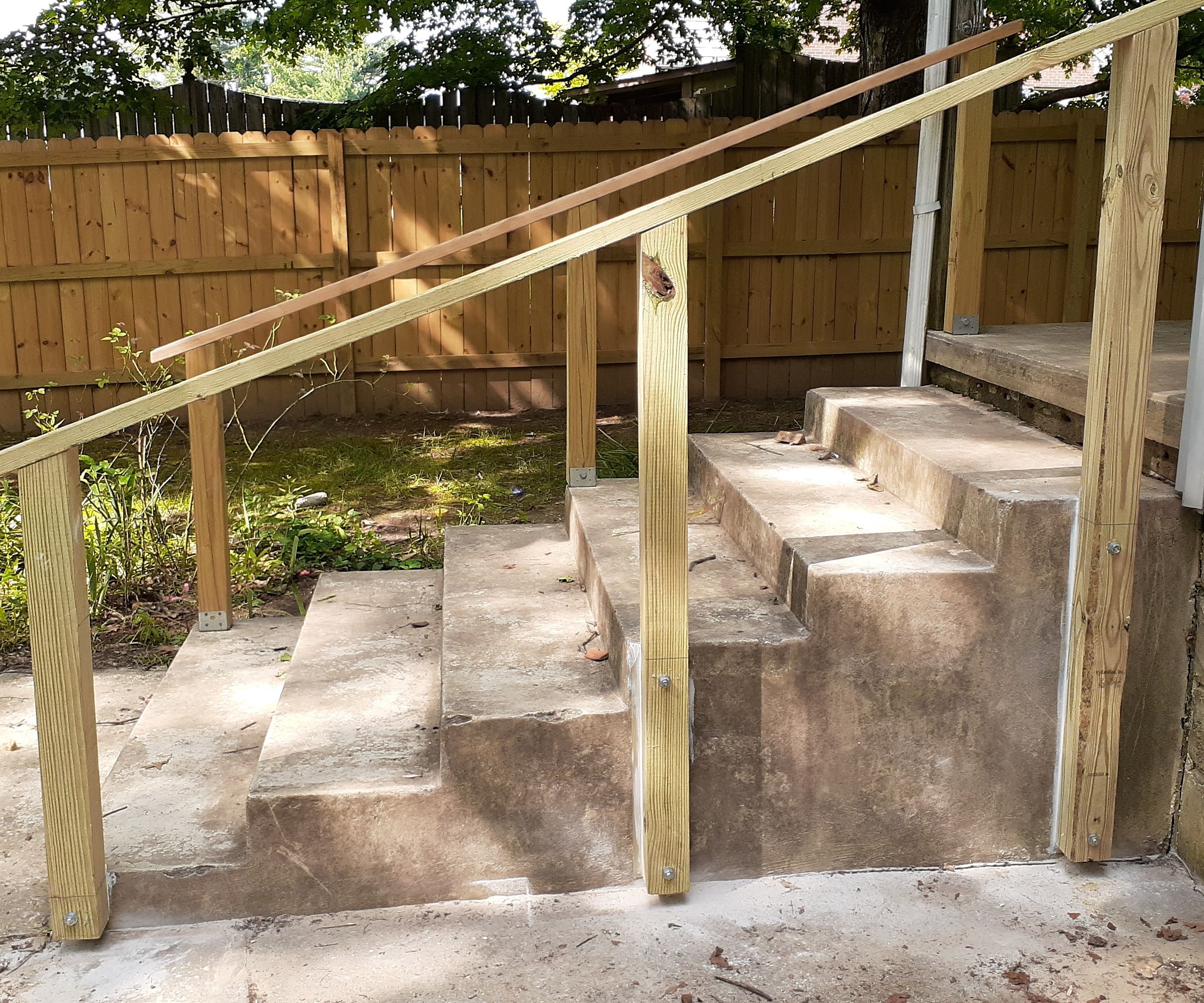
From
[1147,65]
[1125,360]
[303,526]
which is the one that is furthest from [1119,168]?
[303,526]

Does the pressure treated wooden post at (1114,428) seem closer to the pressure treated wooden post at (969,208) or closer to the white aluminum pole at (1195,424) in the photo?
the white aluminum pole at (1195,424)

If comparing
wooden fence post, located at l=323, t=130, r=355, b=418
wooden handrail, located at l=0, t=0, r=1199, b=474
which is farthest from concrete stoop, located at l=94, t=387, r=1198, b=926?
wooden fence post, located at l=323, t=130, r=355, b=418

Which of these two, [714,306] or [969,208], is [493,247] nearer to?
[714,306]

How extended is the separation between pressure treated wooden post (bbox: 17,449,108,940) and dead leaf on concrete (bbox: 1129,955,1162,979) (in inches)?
79.5

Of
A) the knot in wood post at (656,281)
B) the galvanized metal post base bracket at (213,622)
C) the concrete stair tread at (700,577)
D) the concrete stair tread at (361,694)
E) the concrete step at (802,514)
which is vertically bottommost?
the galvanized metal post base bracket at (213,622)

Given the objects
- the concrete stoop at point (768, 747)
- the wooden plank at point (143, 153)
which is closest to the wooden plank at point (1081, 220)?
the wooden plank at point (143, 153)

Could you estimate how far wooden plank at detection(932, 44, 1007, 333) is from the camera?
11.7 ft

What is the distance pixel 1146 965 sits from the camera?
225cm

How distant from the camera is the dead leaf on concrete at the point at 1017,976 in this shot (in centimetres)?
219

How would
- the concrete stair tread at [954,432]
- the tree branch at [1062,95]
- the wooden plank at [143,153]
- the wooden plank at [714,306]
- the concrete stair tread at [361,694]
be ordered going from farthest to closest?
the tree branch at [1062,95]
the wooden plank at [714,306]
the wooden plank at [143,153]
the concrete stair tread at [954,432]
the concrete stair tread at [361,694]

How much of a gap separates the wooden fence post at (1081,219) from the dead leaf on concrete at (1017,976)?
6814 millimetres

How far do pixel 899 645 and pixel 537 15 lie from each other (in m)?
9.31

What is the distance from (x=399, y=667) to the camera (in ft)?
10.4

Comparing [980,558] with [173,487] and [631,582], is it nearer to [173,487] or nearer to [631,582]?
[631,582]
